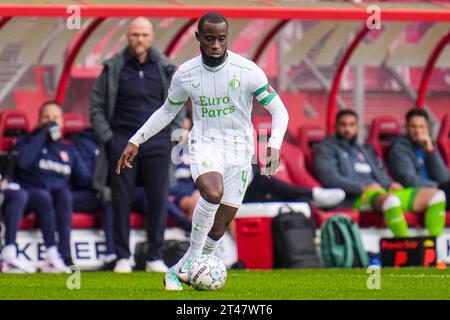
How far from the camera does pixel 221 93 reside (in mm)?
9797

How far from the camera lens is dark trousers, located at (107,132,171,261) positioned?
42.9 ft

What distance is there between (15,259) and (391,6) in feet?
14.4

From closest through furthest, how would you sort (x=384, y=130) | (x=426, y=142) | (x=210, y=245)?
(x=210, y=245)
(x=426, y=142)
(x=384, y=130)

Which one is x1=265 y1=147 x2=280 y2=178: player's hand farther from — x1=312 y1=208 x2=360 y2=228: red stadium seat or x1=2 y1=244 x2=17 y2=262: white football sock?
x1=312 y1=208 x2=360 y2=228: red stadium seat

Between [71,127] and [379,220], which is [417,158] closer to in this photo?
[379,220]

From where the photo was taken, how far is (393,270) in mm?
13273

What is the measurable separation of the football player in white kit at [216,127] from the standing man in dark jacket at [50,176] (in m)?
3.75

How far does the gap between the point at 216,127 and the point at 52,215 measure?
159 inches

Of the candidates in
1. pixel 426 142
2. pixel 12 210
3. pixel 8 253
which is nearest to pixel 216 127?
pixel 12 210

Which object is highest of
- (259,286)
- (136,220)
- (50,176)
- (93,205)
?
(50,176)

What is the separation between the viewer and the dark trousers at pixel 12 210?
525 inches

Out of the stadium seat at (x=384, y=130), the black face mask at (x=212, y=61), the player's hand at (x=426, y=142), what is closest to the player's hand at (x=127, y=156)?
the black face mask at (x=212, y=61)

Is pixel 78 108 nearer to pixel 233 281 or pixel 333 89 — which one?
pixel 333 89

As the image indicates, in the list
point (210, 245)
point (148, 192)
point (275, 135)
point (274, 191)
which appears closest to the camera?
point (275, 135)
